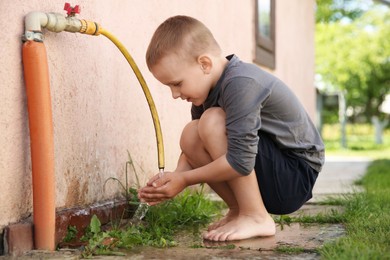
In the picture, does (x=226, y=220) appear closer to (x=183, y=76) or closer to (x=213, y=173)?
(x=213, y=173)

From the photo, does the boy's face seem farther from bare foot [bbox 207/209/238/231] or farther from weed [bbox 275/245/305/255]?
weed [bbox 275/245/305/255]

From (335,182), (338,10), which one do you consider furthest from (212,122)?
(338,10)

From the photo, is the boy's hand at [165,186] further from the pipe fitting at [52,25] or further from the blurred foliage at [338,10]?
the blurred foliage at [338,10]

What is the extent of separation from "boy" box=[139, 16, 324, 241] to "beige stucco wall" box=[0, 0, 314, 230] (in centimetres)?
28

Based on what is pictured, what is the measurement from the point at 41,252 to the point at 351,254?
35.7 inches

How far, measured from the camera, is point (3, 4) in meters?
1.98

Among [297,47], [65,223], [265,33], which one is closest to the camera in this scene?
[65,223]

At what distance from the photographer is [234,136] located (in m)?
2.28

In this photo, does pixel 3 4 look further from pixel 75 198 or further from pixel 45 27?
pixel 75 198

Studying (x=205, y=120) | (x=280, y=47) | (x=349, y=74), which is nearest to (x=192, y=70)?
(x=205, y=120)

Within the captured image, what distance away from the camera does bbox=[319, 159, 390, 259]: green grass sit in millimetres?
1842

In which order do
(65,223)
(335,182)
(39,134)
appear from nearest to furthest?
(39,134)
(65,223)
(335,182)

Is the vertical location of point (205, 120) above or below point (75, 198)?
above

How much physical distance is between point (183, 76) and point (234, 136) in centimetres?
28
